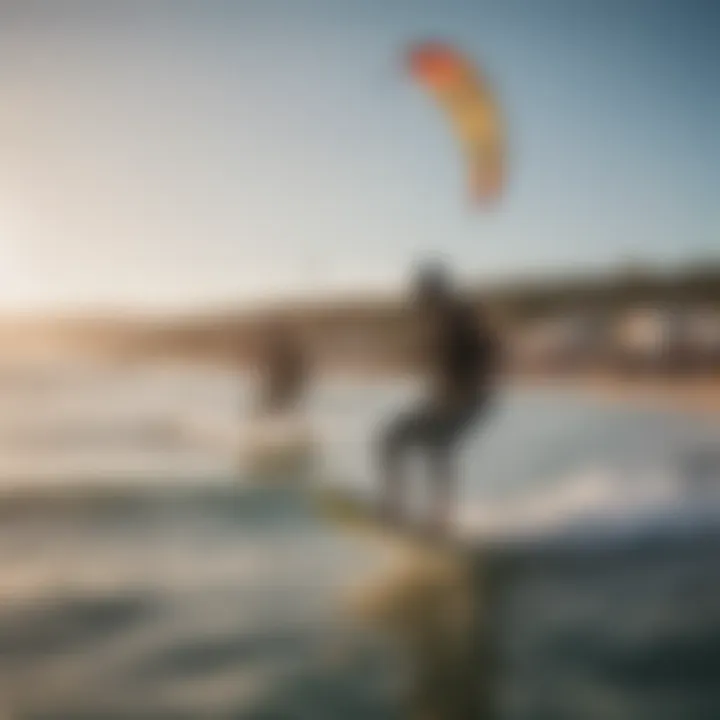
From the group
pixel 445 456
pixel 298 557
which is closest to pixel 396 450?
→ pixel 445 456

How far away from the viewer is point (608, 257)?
125 cm

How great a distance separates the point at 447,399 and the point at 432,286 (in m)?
0.14

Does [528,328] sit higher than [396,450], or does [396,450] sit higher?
[528,328]

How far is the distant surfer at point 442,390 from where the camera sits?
1221 mm

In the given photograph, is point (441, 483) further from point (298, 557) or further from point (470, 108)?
point (470, 108)


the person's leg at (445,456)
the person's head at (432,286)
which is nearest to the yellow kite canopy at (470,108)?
the person's head at (432,286)

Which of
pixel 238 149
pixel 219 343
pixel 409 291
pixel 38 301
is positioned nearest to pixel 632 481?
pixel 409 291

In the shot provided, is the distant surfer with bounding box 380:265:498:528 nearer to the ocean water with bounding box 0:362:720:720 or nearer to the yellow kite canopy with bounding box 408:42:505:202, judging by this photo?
the ocean water with bounding box 0:362:720:720

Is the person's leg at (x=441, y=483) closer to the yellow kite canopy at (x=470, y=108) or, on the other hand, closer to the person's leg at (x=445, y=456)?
the person's leg at (x=445, y=456)

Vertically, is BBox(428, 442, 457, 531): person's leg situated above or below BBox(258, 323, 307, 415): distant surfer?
below

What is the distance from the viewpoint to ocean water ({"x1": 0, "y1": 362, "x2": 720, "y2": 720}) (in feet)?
3.87

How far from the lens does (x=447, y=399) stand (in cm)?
124

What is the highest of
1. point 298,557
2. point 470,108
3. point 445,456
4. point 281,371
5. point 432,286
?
point 470,108

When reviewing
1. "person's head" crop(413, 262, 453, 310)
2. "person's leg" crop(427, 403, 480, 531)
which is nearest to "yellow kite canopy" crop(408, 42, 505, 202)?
"person's head" crop(413, 262, 453, 310)
